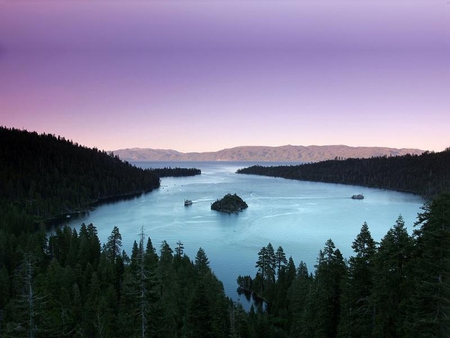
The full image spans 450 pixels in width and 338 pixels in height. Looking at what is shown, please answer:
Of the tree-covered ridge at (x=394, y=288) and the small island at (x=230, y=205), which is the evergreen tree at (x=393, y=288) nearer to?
the tree-covered ridge at (x=394, y=288)

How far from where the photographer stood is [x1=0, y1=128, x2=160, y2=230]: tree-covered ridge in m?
112

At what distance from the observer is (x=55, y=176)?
14125 centimetres

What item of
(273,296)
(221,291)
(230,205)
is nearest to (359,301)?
(221,291)

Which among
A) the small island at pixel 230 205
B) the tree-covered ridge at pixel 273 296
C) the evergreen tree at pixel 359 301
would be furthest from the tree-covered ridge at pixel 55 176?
the evergreen tree at pixel 359 301

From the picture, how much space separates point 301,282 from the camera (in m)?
33.8

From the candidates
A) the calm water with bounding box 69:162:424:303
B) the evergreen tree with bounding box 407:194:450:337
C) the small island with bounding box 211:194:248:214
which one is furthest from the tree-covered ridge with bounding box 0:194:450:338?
the small island with bounding box 211:194:248:214

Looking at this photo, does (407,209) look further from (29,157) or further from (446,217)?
(29,157)

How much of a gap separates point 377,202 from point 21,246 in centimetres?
13460

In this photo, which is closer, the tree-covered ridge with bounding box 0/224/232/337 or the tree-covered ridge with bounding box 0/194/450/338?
the tree-covered ridge with bounding box 0/194/450/338

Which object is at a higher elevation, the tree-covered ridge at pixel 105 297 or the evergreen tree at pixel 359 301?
the evergreen tree at pixel 359 301

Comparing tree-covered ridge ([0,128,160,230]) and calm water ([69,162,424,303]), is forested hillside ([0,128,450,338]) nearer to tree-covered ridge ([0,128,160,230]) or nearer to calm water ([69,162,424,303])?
calm water ([69,162,424,303])

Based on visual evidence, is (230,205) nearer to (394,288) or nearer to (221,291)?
(221,291)

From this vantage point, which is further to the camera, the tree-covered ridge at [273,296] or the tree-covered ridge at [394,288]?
the tree-covered ridge at [273,296]

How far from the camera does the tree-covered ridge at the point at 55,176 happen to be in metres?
112
